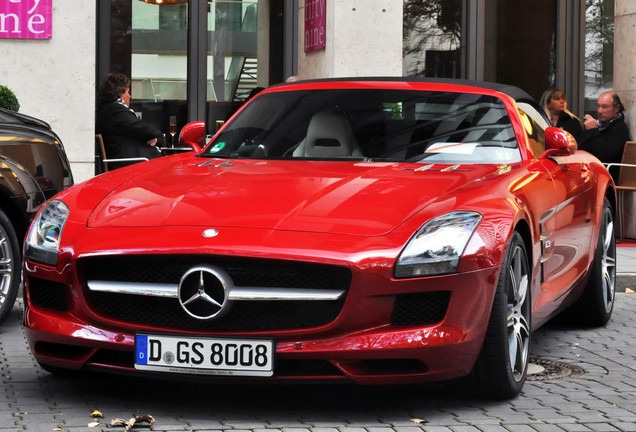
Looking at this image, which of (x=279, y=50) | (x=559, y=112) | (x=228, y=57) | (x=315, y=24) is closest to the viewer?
(x=559, y=112)

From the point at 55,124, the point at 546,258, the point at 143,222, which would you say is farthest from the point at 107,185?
the point at 55,124

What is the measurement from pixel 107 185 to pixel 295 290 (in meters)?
1.36

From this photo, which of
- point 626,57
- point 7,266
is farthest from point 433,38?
point 7,266

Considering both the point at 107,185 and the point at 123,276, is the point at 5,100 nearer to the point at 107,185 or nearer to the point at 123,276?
the point at 107,185

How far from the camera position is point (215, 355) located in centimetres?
484

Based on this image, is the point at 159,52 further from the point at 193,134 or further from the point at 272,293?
the point at 272,293

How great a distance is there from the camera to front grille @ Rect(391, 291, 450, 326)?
4.86 meters

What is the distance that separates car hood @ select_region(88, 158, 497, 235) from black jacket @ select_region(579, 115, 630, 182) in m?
8.27

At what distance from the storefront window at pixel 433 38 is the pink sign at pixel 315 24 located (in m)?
1.42

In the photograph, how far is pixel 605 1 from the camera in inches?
659

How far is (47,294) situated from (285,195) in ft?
3.56

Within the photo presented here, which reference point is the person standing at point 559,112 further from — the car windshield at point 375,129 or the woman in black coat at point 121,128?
the car windshield at point 375,129

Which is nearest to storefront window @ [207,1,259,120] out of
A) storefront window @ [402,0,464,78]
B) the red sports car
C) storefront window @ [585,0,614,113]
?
storefront window @ [402,0,464,78]

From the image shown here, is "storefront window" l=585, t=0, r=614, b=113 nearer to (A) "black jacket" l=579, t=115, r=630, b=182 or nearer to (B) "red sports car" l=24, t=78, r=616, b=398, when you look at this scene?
(A) "black jacket" l=579, t=115, r=630, b=182
